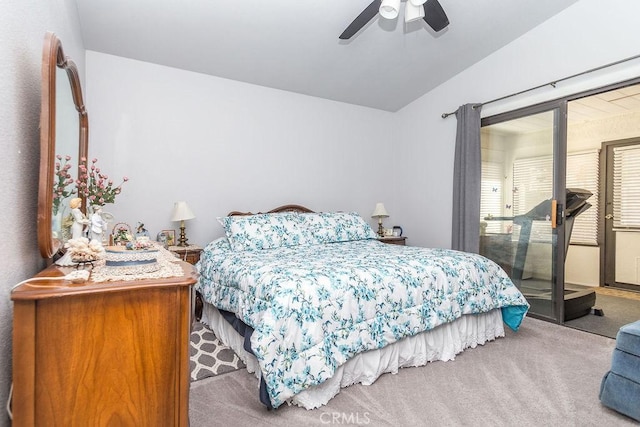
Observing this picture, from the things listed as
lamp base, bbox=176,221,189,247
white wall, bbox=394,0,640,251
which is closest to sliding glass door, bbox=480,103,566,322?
white wall, bbox=394,0,640,251

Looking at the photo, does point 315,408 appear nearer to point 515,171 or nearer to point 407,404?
point 407,404

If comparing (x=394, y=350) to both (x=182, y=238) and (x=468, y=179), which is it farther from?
(x=468, y=179)

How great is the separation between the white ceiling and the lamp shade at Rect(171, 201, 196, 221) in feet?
4.86

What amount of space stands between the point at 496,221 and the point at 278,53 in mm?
3036

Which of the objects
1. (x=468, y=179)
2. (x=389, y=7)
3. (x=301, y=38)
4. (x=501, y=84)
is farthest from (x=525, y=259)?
(x=301, y=38)

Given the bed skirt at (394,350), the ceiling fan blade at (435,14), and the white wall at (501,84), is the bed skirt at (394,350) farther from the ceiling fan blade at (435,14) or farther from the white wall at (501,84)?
the ceiling fan blade at (435,14)

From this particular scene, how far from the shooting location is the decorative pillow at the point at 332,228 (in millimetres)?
3671

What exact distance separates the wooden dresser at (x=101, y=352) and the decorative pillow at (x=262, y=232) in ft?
6.75

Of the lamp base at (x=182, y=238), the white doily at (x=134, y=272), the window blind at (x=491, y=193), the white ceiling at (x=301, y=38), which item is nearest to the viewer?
the white doily at (x=134, y=272)

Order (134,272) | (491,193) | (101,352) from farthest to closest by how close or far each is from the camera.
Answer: (491,193)
(134,272)
(101,352)

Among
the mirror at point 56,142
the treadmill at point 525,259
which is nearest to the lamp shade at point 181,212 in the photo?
the mirror at point 56,142

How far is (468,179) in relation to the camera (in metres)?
4.00

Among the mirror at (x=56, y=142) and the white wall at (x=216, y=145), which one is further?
the white wall at (x=216, y=145)

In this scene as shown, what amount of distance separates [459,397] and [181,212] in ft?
9.31
